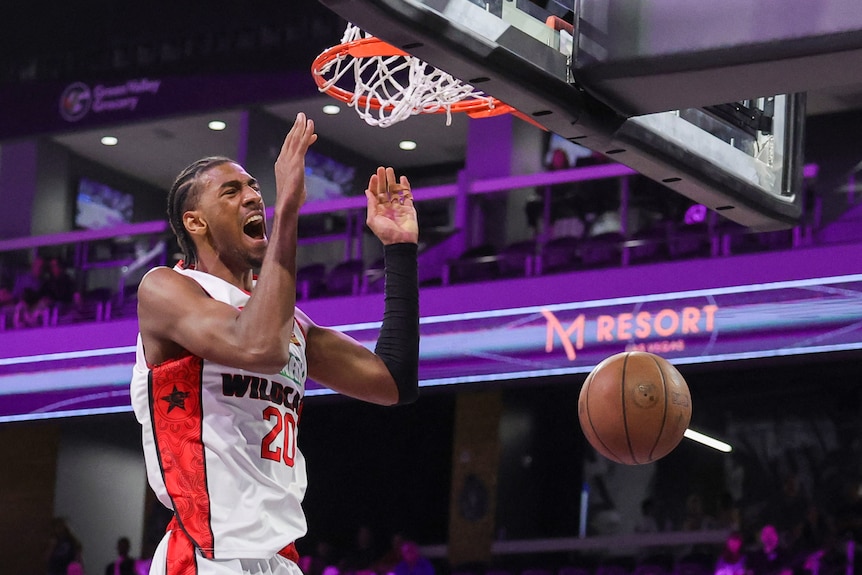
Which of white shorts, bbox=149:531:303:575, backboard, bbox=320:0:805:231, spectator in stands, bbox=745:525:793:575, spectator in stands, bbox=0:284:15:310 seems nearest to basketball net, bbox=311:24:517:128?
backboard, bbox=320:0:805:231

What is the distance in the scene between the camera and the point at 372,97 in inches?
159

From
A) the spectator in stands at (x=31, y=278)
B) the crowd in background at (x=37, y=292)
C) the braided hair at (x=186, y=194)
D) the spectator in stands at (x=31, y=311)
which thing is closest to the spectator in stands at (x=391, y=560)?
the crowd in background at (x=37, y=292)

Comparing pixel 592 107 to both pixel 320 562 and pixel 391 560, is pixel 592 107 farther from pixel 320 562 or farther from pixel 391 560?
pixel 320 562

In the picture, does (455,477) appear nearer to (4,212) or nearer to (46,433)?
(46,433)

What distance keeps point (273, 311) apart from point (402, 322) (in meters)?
0.47

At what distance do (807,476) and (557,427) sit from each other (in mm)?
2247

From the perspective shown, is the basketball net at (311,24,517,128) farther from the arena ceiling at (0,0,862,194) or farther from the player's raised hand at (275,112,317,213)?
the arena ceiling at (0,0,862,194)

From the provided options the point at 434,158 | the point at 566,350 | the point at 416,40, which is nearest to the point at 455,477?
the point at 566,350

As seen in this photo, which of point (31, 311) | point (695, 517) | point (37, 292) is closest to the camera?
point (695, 517)

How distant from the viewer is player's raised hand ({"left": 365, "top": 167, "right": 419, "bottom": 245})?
8.45ft

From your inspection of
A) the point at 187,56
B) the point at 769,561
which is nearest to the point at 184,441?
the point at 769,561

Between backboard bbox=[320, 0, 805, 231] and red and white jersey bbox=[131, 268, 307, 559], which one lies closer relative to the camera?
red and white jersey bbox=[131, 268, 307, 559]

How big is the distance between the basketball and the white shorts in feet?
10.2

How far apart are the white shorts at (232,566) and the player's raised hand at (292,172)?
1.88ft
